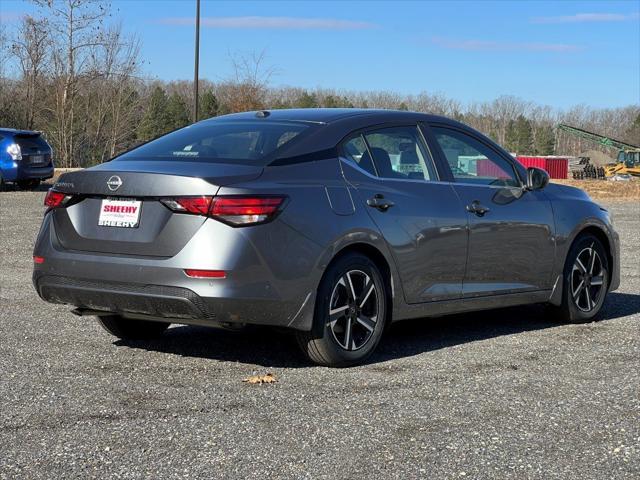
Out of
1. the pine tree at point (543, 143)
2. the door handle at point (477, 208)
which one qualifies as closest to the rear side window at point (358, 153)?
the door handle at point (477, 208)

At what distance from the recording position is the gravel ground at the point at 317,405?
424cm

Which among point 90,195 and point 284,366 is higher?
point 90,195

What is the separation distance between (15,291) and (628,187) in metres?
32.2

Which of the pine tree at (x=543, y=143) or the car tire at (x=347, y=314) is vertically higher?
the pine tree at (x=543, y=143)

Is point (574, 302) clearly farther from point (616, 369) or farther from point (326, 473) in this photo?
point (326, 473)

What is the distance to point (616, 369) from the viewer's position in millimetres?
6301

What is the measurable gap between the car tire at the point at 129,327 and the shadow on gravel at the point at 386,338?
3.0 inches

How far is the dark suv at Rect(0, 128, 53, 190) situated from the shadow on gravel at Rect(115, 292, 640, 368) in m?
18.5

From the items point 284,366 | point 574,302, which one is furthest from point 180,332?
point 574,302

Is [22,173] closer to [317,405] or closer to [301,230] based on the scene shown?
[301,230]

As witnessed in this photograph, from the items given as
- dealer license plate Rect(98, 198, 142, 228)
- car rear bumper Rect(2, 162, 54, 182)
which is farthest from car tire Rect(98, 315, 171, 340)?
car rear bumper Rect(2, 162, 54, 182)

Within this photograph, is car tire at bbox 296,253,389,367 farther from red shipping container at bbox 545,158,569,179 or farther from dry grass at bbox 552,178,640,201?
red shipping container at bbox 545,158,569,179

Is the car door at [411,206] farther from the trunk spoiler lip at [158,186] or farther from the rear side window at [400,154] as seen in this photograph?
the trunk spoiler lip at [158,186]

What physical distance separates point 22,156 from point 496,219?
19787 mm
